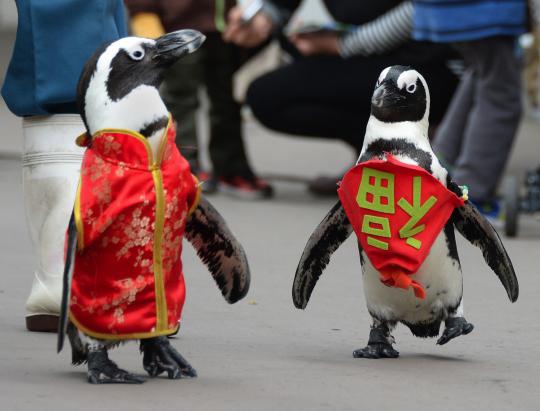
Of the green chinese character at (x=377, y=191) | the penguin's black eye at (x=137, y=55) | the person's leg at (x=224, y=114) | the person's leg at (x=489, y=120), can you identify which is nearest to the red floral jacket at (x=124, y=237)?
the penguin's black eye at (x=137, y=55)

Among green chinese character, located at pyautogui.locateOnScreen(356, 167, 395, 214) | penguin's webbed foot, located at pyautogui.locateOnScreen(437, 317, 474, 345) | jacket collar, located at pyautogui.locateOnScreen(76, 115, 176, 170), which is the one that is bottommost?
penguin's webbed foot, located at pyautogui.locateOnScreen(437, 317, 474, 345)

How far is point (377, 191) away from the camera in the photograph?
4.59 m

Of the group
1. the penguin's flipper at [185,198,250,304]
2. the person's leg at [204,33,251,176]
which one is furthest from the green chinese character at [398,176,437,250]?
the person's leg at [204,33,251,176]

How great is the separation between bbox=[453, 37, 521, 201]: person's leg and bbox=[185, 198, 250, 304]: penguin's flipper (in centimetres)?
385

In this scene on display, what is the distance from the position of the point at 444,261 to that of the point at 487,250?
0.57 feet

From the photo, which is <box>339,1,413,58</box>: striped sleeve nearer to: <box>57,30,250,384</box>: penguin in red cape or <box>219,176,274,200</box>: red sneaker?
<box>219,176,274,200</box>: red sneaker

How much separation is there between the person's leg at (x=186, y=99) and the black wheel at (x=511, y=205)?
7.79 feet

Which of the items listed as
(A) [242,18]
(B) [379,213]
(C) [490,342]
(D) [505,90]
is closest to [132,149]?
(B) [379,213]

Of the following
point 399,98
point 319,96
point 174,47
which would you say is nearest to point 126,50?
point 174,47

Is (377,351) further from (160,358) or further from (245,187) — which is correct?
(245,187)

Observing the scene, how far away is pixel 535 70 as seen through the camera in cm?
1502

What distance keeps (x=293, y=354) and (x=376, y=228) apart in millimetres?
574

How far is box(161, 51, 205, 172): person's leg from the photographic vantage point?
922 centimetres

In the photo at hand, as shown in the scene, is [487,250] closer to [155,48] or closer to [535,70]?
[155,48]
